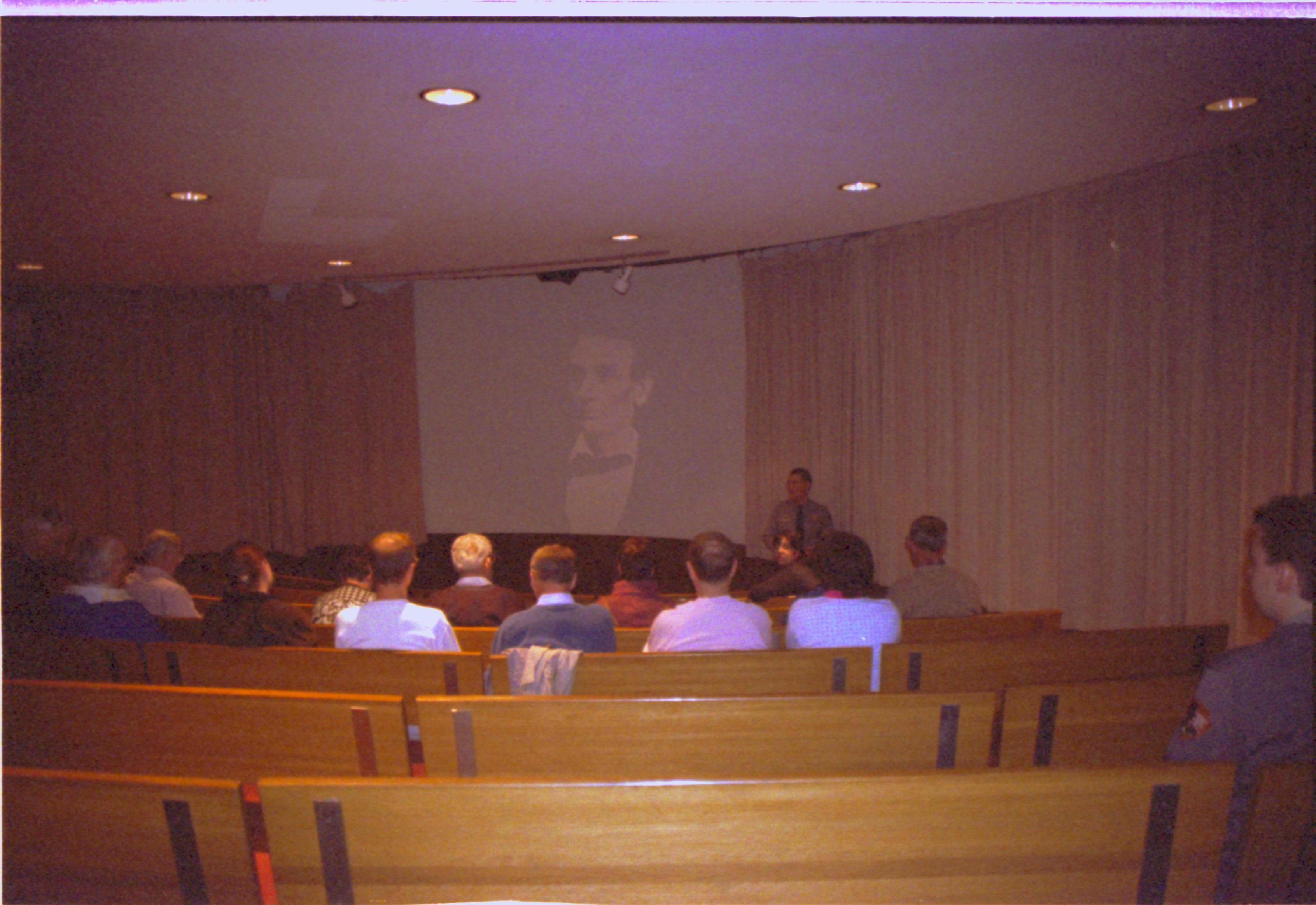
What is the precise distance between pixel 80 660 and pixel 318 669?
3.41 feet

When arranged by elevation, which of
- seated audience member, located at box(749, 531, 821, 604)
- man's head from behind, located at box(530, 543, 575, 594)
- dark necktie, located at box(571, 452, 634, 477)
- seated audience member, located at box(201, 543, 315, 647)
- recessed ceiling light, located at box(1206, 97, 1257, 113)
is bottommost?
seated audience member, located at box(749, 531, 821, 604)

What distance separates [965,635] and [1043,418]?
3025 mm

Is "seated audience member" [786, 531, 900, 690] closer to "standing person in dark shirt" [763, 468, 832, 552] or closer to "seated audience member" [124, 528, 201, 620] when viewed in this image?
"seated audience member" [124, 528, 201, 620]

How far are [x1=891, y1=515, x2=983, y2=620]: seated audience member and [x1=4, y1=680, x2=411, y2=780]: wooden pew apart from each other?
2388mm

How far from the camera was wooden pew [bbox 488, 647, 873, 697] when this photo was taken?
2.64m

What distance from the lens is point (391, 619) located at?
3.14m

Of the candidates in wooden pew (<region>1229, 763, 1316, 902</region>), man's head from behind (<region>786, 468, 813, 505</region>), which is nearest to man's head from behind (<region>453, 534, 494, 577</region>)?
wooden pew (<region>1229, 763, 1316, 902</region>)

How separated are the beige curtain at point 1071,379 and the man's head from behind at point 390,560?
379 centimetres

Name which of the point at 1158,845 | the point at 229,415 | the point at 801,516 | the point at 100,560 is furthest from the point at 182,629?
the point at 229,415

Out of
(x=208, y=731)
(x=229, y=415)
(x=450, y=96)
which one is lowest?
(x=208, y=731)

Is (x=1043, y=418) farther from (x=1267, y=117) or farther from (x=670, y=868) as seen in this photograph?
(x=670, y=868)

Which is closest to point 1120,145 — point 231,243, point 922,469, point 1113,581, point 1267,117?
point 1267,117

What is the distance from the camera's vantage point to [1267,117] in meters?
4.02

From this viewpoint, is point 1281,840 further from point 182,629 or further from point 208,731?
point 182,629
